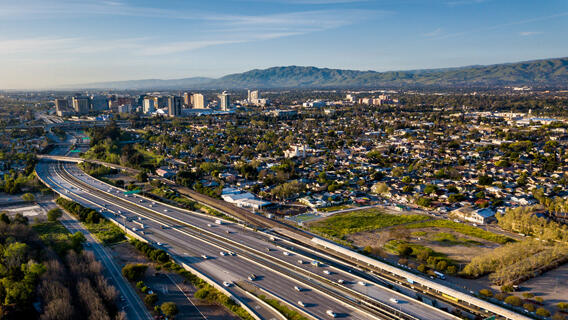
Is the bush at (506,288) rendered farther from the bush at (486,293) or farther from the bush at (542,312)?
the bush at (542,312)

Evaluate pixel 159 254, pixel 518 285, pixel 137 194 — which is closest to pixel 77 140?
pixel 137 194

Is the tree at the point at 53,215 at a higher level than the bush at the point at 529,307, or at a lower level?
higher

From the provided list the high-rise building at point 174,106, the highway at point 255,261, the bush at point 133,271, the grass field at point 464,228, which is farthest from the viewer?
the high-rise building at point 174,106

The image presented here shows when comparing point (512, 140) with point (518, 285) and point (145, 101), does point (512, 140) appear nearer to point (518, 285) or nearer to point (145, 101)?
point (518, 285)

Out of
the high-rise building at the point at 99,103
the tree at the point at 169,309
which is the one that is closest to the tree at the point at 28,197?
the tree at the point at 169,309

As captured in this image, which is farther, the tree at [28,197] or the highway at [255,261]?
the tree at [28,197]

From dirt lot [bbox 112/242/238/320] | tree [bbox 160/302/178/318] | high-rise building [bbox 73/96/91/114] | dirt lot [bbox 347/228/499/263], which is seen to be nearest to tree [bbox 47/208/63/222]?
dirt lot [bbox 112/242/238/320]

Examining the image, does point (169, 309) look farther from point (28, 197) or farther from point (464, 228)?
point (28, 197)
